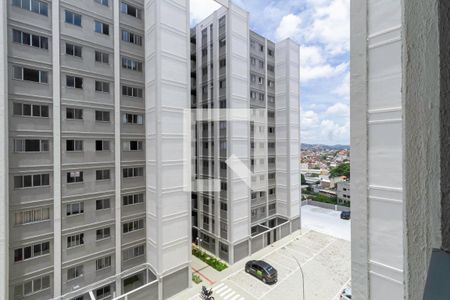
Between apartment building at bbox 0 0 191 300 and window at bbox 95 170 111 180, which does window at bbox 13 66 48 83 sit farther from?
window at bbox 95 170 111 180

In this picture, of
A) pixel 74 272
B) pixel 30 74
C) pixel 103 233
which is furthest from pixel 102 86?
pixel 74 272

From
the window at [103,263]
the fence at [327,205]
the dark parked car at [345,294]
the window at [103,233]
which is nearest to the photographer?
the dark parked car at [345,294]

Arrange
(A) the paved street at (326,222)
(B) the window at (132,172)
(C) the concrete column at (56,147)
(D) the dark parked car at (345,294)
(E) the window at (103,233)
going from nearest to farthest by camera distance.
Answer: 1. (C) the concrete column at (56,147)
2. (D) the dark parked car at (345,294)
3. (E) the window at (103,233)
4. (B) the window at (132,172)
5. (A) the paved street at (326,222)

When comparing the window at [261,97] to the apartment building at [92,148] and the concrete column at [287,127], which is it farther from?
the apartment building at [92,148]

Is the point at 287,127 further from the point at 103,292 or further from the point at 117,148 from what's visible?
the point at 103,292

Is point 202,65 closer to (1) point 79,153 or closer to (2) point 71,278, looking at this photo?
(1) point 79,153

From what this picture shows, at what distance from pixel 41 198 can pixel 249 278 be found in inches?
646

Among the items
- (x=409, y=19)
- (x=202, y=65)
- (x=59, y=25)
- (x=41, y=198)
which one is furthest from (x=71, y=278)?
(x=202, y=65)

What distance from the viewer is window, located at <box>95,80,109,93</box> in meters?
16.3

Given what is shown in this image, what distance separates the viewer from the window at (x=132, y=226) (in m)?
17.1

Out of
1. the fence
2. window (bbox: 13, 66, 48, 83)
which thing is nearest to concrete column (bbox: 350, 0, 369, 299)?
window (bbox: 13, 66, 48, 83)

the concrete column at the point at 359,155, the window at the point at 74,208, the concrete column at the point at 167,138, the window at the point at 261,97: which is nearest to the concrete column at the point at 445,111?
the concrete column at the point at 359,155

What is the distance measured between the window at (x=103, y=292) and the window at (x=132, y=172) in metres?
8.01

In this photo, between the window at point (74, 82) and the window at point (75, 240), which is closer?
the window at point (75, 240)
